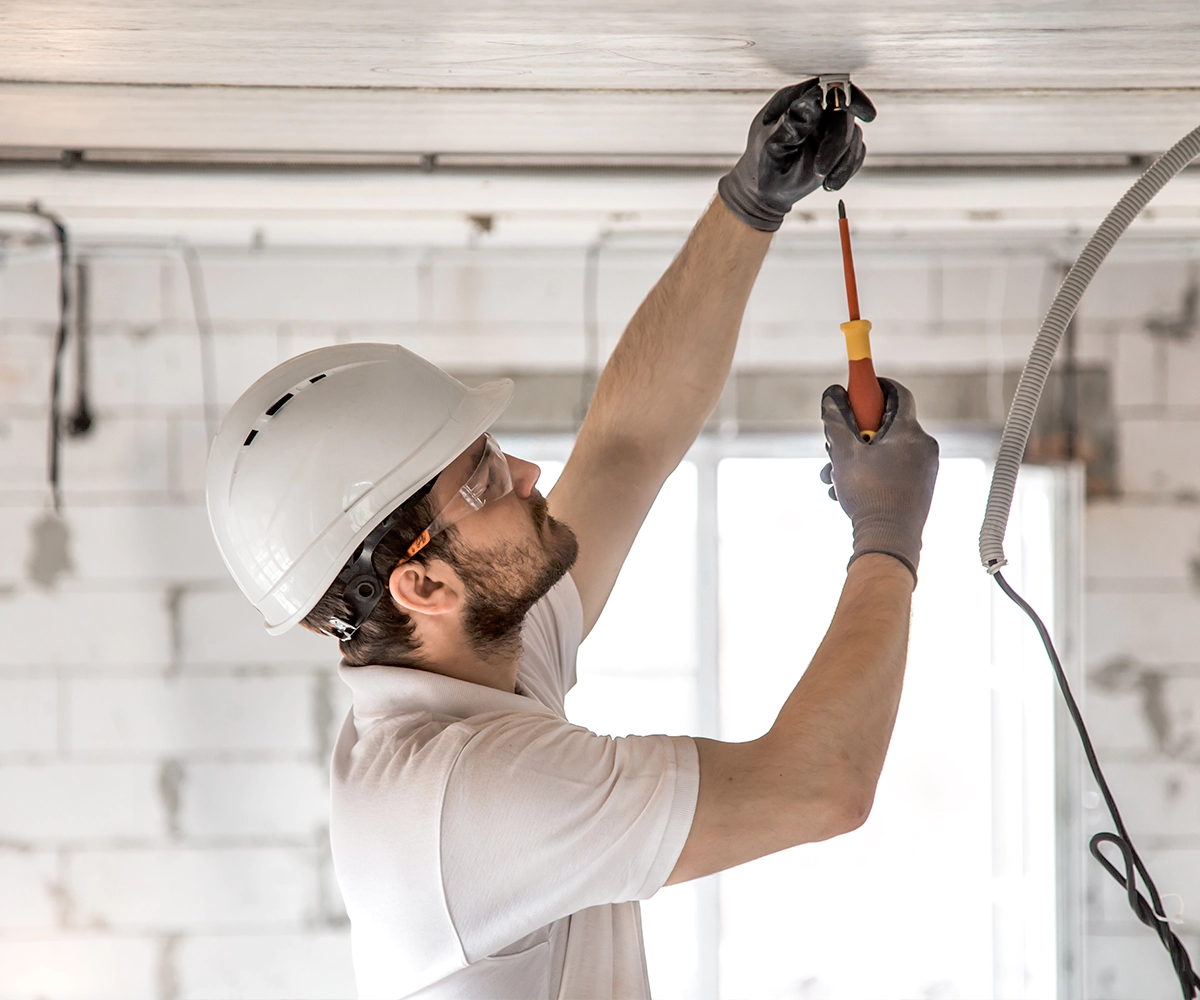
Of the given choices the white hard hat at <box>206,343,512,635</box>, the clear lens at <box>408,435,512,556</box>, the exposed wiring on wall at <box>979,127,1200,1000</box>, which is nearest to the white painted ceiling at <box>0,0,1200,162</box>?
the exposed wiring on wall at <box>979,127,1200,1000</box>

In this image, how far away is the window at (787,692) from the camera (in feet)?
8.68

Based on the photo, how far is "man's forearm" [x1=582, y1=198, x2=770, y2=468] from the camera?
129 cm

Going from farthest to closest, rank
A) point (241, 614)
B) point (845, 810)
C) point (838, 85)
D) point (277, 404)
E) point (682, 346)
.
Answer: point (241, 614) < point (682, 346) < point (277, 404) < point (838, 85) < point (845, 810)

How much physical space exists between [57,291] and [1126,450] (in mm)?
2948

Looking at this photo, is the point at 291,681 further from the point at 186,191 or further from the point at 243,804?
the point at 186,191

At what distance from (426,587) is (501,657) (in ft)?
0.46

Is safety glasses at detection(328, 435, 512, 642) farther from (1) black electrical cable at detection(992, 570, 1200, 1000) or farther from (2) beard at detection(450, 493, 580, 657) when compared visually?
(1) black electrical cable at detection(992, 570, 1200, 1000)

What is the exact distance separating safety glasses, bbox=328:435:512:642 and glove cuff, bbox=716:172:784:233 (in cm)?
44

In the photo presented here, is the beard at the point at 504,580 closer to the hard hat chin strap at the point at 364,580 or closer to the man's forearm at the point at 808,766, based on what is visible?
the hard hat chin strap at the point at 364,580

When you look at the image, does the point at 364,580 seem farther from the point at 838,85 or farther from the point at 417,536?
the point at 838,85

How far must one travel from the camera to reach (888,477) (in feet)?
3.59

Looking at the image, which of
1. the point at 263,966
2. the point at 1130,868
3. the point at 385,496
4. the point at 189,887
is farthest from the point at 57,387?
the point at 1130,868

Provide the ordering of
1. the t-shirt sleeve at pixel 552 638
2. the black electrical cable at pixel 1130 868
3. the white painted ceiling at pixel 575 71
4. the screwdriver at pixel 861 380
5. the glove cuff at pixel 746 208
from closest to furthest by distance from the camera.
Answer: the white painted ceiling at pixel 575 71 < the black electrical cable at pixel 1130 868 < the screwdriver at pixel 861 380 < the glove cuff at pixel 746 208 < the t-shirt sleeve at pixel 552 638

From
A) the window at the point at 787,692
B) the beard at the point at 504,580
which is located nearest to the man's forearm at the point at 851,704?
the beard at the point at 504,580
